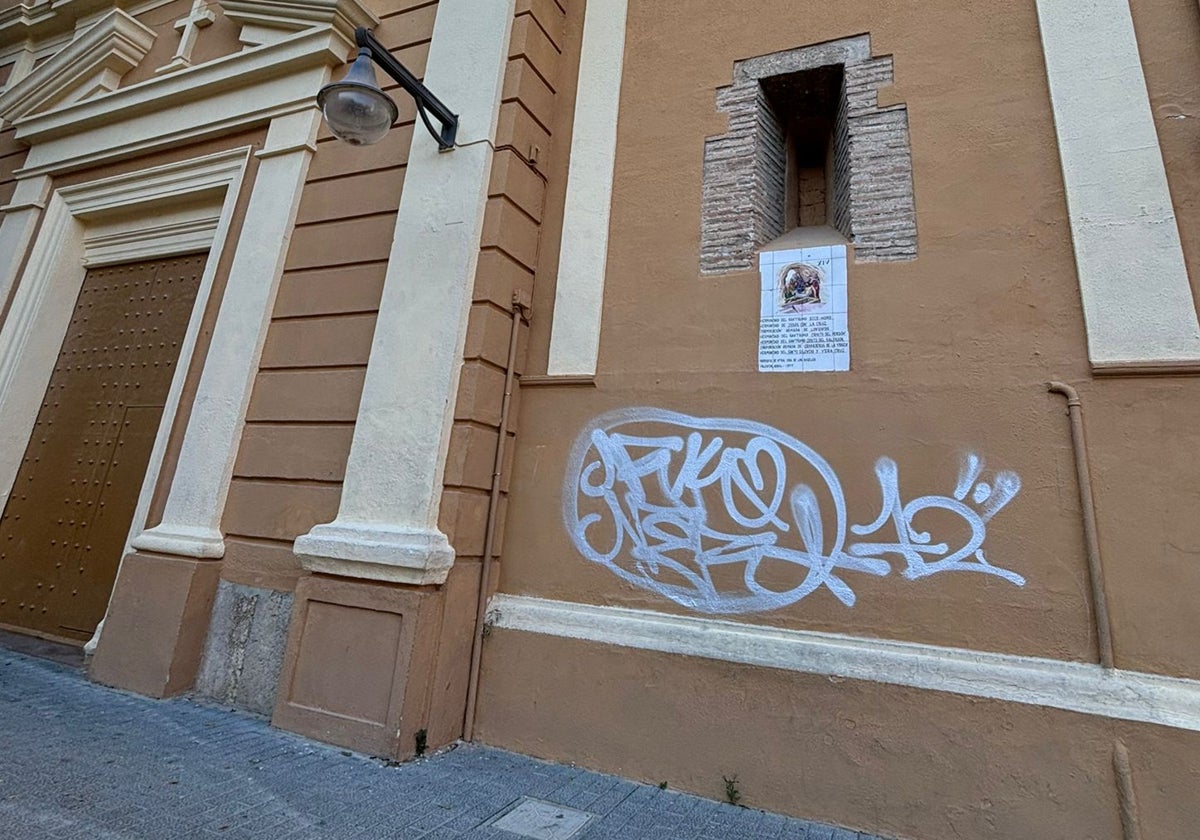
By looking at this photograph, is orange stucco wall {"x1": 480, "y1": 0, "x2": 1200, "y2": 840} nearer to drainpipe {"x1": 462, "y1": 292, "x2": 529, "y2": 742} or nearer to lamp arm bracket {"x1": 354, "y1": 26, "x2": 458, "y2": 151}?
drainpipe {"x1": 462, "y1": 292, "x2": 529, "y2": 742}

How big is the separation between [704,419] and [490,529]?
1.50 meters

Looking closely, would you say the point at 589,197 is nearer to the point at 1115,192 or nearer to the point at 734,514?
the point at 734,514

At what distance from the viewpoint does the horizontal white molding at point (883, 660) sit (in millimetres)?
2777

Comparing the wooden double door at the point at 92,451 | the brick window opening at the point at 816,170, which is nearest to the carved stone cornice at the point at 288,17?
the wooden double door at the point at 92,451

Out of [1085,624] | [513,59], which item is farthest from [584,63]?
[1085,624]

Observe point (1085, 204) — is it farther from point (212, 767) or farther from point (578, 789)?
point (212, 767)

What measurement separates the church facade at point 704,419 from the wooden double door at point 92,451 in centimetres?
6

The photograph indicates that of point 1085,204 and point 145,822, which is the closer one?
point 145,822

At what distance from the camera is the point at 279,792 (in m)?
2.96

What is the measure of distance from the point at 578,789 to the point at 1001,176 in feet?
13.3

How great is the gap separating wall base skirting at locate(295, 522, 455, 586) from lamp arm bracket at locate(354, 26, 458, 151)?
8.57ft

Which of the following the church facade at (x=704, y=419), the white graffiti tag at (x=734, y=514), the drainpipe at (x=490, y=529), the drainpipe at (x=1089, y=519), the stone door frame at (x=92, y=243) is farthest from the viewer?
the stone door frame at (x=92, y=243)

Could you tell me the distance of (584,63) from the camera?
190 inches

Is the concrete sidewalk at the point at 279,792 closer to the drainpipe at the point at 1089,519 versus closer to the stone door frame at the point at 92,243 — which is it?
the drainpipe at the point at 1089,519
